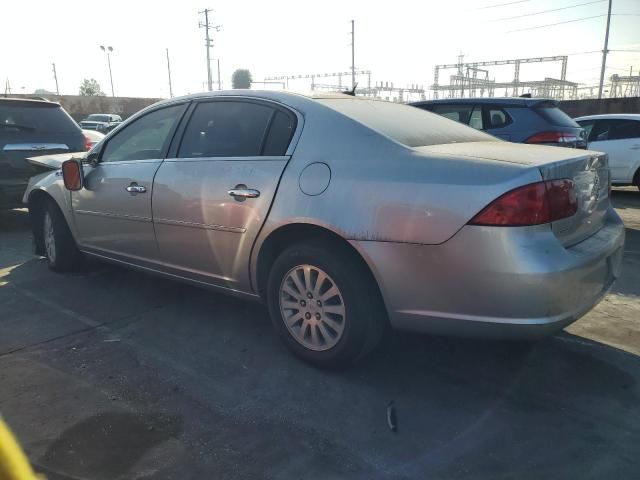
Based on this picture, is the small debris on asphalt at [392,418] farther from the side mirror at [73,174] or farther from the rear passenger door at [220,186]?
the side mirror at [73,174]

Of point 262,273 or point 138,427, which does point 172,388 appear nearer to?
point 138,427

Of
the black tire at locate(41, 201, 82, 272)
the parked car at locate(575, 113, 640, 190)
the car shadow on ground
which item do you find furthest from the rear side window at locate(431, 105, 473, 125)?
the black tire at locate(41, 201, 82, 272)

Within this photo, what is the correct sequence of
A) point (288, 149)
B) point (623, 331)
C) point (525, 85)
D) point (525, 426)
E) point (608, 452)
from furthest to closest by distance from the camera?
point (525, 85), point (623, 331), point (288, 149), point (525, 426), point (608, 452)

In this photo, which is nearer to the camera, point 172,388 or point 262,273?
point 172,388

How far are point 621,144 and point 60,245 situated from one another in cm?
929

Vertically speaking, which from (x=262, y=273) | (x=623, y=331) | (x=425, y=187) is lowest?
(x=623, y=331)

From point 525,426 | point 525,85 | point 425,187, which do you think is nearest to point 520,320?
point 525,426

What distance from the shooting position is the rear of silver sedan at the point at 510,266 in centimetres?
237

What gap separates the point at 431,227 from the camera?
2498 mm

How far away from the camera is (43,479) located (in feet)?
7.07

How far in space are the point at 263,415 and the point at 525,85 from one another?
73565 mm

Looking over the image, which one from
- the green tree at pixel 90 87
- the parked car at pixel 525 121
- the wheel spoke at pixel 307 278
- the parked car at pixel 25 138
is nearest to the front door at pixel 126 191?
the wheel spoke at pixel 307 278

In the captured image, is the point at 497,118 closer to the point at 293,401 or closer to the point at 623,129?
the point at 623,129

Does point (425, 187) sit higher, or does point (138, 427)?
point (425, 187)
